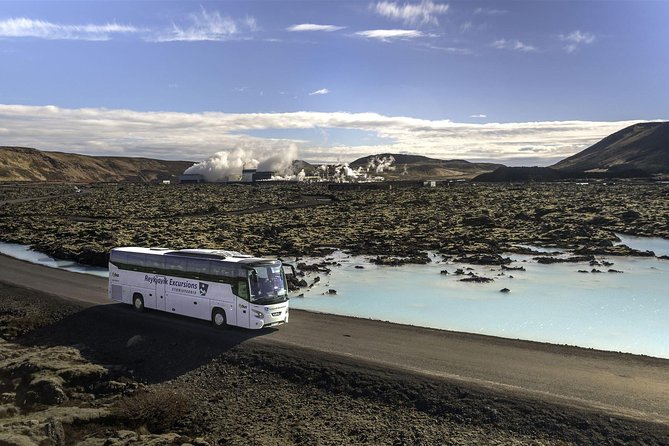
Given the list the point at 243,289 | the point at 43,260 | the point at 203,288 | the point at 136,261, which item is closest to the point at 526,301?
the point at 243,289

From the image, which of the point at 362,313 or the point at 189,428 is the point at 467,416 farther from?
the point at 362,313

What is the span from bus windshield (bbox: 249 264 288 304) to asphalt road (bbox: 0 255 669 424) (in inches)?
71.5

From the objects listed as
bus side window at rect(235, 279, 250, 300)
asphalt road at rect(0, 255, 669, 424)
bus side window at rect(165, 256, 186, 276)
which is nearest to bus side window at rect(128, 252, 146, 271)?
bus side window at rect(165, 256, 186, 276)

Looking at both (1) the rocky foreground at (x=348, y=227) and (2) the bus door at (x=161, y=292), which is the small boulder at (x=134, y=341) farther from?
(1) the rocky foreground at (x=348, y=227)

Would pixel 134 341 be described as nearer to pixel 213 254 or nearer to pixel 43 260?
pixel 213 254

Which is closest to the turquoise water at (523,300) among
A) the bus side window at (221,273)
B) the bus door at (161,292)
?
the bus door at (161,292)

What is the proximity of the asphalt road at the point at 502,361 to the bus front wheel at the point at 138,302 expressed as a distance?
1.27m

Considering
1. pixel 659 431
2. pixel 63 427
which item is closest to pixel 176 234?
pixel 63 427

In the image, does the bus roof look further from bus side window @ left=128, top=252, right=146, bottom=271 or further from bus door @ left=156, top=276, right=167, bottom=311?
bus door @ left=156, top=276, right=167, bottom=311

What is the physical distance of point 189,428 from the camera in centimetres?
1653

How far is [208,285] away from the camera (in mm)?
24609

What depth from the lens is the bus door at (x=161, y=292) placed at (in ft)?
87.7

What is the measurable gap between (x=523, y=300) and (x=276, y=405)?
2217 centimetres

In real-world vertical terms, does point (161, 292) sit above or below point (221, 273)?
below
